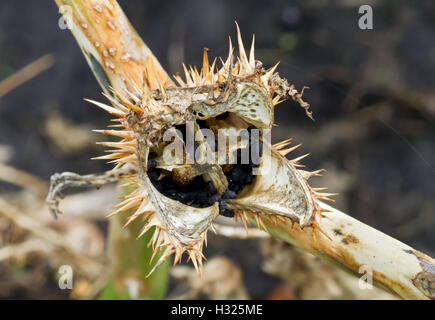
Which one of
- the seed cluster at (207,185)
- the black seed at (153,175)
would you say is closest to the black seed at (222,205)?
the seed cluster at (207,185)

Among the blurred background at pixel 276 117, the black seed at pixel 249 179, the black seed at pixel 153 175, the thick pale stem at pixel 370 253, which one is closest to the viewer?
the thick pale stem at pixel 370 253

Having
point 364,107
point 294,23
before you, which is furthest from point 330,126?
point 294,23

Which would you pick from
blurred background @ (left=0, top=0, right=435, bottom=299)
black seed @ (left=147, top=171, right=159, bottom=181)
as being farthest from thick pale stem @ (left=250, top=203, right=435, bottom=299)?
blurred background @ (left=0, top=0, right=435, bottom=299)

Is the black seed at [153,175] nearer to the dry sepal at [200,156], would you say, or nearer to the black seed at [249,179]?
the dry sepal at [200,156]

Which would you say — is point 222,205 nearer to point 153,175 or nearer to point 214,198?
point 214,198

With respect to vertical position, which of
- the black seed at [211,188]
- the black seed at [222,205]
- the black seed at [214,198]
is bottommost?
the black seed at [222,205]

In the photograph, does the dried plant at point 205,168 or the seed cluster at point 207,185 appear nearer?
the dried plant at point 205,168

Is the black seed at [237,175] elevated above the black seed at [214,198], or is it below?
above
